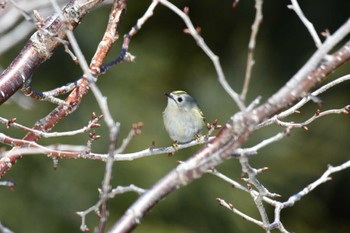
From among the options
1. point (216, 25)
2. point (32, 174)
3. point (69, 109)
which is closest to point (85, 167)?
point (32, 174)

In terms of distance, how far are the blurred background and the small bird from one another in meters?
2.21

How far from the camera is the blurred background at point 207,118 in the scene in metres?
7.16

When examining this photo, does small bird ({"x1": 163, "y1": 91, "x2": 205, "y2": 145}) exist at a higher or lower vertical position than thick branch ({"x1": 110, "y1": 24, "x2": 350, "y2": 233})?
higher

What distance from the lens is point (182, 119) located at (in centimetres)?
474

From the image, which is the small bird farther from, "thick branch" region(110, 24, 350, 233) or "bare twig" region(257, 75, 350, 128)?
"thick branch" region(110, 24, 350, 233)

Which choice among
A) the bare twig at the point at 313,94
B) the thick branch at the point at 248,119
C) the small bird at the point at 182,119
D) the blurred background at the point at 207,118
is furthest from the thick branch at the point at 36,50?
the blurred background at the point at 207,118

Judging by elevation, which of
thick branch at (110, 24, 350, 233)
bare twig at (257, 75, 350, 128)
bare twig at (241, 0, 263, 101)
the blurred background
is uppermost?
the blurred background

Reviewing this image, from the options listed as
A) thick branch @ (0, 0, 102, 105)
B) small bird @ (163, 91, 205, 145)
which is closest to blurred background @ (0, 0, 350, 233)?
small bird @ (163, 91, 205, 145)

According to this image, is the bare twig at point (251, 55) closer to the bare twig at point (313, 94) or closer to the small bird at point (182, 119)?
the bare twig at point (313, 94)

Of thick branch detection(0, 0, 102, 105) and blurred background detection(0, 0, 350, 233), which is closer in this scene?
thick branch detection(0, 0, 102, 105)

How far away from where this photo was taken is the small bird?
4.69 metres

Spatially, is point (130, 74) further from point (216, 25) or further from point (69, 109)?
point (69, 109)

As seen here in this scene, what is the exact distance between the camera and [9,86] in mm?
2863

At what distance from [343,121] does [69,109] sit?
17.9 ft
